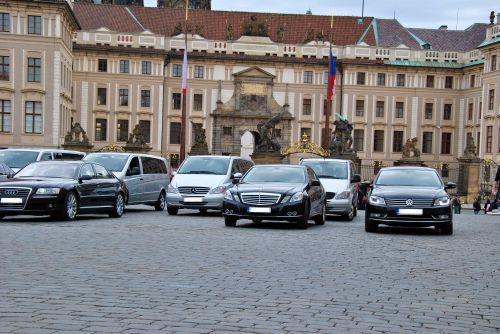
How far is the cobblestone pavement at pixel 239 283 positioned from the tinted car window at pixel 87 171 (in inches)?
177

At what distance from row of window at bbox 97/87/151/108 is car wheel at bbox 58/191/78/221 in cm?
5796

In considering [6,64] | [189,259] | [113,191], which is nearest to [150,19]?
[6,64]

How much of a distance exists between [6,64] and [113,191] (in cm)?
4171

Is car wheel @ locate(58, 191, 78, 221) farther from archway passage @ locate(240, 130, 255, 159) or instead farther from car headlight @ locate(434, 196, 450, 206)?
archway passage @ locate(240, 130, 255, 159)

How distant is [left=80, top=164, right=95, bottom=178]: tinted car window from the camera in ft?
67.2

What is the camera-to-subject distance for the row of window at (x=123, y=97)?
7656 cm

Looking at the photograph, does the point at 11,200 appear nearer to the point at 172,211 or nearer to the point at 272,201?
the point at 272,201

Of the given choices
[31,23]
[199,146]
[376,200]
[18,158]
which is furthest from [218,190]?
[31,23]

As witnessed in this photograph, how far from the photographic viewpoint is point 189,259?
11523 millimetres

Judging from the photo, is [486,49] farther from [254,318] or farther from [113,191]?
[254,318]

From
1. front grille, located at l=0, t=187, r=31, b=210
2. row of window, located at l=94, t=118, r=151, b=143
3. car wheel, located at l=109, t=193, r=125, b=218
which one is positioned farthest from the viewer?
row of window, located at l=94, t=118, r=151, b=143

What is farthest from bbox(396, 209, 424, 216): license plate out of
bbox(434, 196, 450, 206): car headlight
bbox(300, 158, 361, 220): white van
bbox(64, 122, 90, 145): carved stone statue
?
bbox(64, 122, 90, 145): carved stone statue

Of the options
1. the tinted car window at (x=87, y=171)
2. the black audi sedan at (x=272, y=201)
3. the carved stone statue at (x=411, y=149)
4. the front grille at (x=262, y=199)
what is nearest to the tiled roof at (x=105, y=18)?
the carved stone statue at (x=411, y=149)

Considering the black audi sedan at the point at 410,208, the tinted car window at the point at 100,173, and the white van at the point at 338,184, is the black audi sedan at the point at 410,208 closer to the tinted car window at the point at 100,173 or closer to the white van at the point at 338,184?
the white van at the point at 338,184
